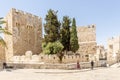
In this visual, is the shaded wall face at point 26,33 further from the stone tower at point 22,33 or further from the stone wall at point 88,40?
the stone wall at point 88,40

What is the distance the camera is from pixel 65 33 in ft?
96.0

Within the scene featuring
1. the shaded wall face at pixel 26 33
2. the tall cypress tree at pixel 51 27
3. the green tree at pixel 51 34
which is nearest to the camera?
the green tree at pixel 51 34

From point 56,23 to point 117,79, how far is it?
1437cm

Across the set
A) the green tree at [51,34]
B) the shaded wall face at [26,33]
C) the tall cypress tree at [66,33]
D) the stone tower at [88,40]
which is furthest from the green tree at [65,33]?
the stone tower at [88,40]

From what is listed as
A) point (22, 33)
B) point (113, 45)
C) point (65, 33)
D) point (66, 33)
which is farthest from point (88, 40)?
point (22, 33)

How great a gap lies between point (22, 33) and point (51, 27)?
618 cm

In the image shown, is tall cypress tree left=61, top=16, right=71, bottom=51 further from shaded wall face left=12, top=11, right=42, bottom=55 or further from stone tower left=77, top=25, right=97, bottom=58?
stone tower left=77, top=25, right=97, bottom=58

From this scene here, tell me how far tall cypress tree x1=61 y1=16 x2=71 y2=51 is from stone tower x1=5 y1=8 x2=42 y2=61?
20.9 feet

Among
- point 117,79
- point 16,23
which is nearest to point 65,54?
point 16,23

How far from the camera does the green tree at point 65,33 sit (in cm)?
2918

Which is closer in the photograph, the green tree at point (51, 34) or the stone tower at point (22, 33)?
the green tree at point (51, 34)

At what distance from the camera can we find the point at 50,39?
1112 inches

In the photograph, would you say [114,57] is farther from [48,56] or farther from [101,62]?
[48,56]

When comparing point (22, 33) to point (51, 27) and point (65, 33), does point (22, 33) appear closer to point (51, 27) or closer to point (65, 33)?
point (51, 27)
